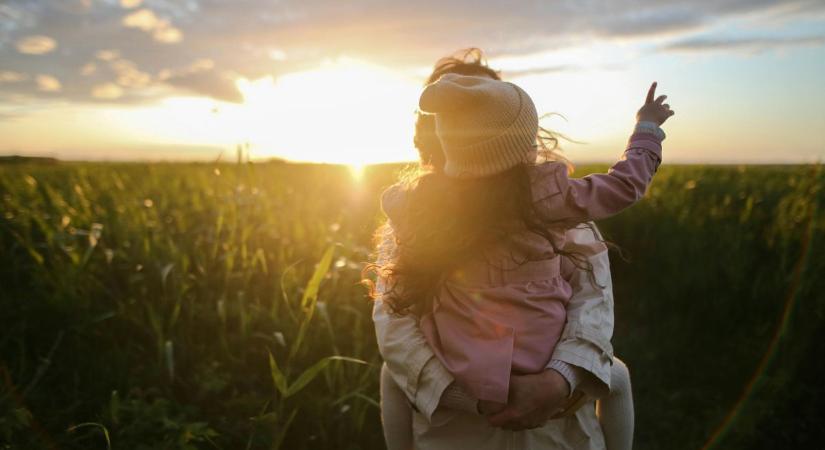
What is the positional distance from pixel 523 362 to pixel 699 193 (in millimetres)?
5266

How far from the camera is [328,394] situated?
9.03 ft

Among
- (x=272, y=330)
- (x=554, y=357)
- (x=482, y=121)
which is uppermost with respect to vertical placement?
(x=482, y=121)

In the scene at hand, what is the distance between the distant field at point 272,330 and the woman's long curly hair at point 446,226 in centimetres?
55

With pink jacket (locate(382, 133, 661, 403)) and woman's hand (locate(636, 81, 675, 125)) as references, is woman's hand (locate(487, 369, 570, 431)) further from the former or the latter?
woman's hand (locate(636, 81, 675, 125))

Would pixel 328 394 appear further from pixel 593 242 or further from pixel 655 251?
pixel 655 251

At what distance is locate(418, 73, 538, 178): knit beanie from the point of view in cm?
152

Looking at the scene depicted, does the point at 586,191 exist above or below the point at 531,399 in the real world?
above

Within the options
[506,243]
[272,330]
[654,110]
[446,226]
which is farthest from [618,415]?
[272,330]

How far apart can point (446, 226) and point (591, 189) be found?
1.34ft

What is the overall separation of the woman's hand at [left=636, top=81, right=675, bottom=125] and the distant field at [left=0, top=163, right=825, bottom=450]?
4.10 ft

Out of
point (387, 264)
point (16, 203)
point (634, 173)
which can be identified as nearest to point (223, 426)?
point (387, 264)

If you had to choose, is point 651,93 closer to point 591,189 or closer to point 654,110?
point 654,110

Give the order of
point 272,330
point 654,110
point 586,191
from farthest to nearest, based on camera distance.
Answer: point 272,330 < point 654,110 < point 586,191

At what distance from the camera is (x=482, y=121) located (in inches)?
60.2
